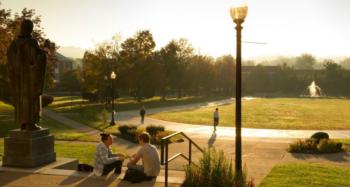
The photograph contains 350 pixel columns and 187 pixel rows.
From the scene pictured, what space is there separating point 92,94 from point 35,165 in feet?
188

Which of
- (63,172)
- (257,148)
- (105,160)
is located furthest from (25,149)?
(257,148)

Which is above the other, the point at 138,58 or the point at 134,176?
the point at 138,58

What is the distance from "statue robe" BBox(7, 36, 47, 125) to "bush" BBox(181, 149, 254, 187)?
4696 millimetres

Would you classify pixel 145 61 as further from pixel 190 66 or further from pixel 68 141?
pixel 68 141

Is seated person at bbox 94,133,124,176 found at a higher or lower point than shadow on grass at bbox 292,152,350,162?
higher

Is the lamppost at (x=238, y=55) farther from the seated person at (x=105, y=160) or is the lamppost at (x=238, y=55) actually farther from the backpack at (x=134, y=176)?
the seated person at (x=105, y=160)

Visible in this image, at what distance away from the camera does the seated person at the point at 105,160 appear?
10117mm

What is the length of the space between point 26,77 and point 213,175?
18.5 ft

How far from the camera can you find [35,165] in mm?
10547

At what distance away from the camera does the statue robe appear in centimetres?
1063

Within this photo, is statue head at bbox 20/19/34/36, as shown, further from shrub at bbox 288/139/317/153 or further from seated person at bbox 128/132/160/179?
shrub at bbox 288/139/317/153

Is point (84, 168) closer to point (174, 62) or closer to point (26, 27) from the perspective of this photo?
point (26, 27)

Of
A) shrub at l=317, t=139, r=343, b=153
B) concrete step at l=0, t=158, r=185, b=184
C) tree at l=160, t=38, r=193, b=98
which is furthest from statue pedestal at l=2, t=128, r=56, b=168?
tree at l=160, t=38, r=193, b=98

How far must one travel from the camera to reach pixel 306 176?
12.7m
